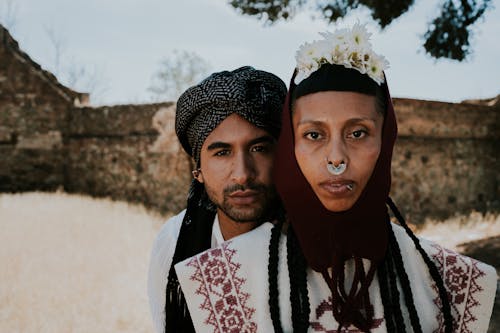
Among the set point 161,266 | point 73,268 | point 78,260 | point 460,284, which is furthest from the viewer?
point 78,260

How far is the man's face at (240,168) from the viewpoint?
220 cm

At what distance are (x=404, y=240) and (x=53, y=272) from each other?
5475mm

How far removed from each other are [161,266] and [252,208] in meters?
0.75

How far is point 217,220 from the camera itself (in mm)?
2590

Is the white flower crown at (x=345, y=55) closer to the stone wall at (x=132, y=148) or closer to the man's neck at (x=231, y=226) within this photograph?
the man's neck at (x=231, y=226)

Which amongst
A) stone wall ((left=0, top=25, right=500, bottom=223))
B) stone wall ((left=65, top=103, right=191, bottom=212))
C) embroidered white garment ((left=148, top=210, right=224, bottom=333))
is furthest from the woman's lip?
stone wall ((left=0, top=25, right=500, bottom=223))

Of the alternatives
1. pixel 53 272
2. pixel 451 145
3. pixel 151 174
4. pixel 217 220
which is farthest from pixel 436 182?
pixel 217 220

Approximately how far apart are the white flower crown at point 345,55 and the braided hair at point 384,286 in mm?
632

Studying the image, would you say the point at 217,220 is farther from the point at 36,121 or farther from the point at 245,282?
the point at 36,121

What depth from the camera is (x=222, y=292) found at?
1.79 m

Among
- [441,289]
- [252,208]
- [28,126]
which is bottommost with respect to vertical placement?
[441,289]

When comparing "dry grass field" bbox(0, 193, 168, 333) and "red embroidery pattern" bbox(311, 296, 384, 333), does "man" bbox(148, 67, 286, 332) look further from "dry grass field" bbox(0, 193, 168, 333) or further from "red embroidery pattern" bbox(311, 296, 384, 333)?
"dry grass field" bbox(0, 193, 168, 333)

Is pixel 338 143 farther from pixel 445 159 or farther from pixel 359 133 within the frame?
pixel 445 159

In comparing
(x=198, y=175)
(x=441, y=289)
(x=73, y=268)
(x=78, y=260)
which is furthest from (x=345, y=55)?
(x=78, y=260)
